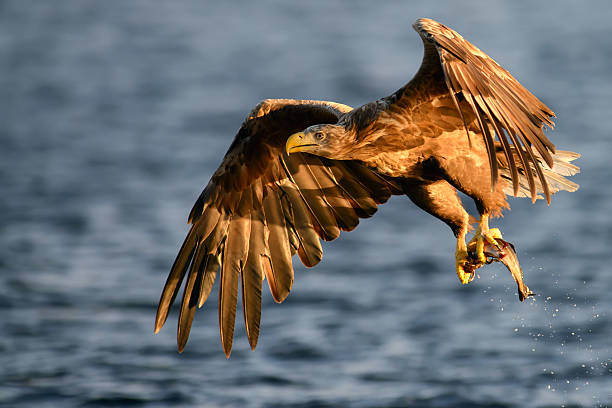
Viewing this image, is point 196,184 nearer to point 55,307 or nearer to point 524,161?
point 55,307

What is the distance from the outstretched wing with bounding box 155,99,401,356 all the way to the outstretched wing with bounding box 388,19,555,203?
1.63 metres

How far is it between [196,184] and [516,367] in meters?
5.57

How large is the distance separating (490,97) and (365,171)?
1955 mm

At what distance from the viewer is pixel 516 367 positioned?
946 cm

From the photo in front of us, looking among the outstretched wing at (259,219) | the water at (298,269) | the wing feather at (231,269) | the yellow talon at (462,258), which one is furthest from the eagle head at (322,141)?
the water at (298,269)

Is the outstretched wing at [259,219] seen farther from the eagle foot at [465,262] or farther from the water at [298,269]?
the water at [298,269]

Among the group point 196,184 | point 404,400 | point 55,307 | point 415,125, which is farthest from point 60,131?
point 415,125

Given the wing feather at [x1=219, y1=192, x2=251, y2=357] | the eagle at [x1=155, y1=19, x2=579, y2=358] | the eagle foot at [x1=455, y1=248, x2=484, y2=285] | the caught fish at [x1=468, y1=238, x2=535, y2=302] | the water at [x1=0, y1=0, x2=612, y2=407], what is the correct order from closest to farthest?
the eagle at [x1=155, y1=19, x2=579, y2=358] → the caught fish at [x1=468, y1=238, x2=535, y2=302] → the eagle foot at [x1=455, y1=248, x2=484, y2=285] → the wing feather at [x1=219, y1=192, x2=251, y2=357] → the water at [x1=0, y1=0, x2=612, y2=407]

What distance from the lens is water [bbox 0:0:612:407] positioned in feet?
31.4

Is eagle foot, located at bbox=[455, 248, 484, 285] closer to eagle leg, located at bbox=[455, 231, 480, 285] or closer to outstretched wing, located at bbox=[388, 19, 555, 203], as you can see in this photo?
eagle leg, located at bbox=[455, 231, 480, 285]

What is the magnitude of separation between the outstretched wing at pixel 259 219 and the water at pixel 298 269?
6.66 ft

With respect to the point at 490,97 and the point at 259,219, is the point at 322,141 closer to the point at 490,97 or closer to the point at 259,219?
the point at 490,97

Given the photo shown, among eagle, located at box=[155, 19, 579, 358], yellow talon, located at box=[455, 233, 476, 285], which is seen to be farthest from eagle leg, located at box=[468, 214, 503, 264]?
yellow talon, located at box=[455, 233, 476, 285]

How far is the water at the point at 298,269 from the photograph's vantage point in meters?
9.56
